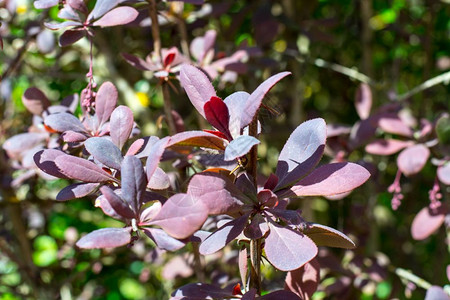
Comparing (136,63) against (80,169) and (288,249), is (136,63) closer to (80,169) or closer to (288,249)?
(80,169)

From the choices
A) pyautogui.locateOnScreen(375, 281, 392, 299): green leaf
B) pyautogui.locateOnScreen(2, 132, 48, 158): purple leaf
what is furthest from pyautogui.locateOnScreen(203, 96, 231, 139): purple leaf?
pyautogui.locateOnScreen(375, 281, 392, 299): green leaf

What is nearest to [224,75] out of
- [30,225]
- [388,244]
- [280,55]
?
[280,55]

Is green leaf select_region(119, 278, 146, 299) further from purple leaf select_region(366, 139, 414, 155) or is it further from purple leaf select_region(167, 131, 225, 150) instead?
purple leaf select_region(167, 131, 225, 150)

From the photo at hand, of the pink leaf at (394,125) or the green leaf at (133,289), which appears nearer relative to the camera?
the pink leaf at (394,125)

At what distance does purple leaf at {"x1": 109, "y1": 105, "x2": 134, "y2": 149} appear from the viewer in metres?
0.77

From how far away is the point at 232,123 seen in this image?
71cm

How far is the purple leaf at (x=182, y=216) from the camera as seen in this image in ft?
1.94

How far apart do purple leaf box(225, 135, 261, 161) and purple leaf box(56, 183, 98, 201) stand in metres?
0.25

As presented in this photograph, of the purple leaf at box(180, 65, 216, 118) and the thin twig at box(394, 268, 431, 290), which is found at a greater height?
the purple leaf at box(180, 65, 216, 118)

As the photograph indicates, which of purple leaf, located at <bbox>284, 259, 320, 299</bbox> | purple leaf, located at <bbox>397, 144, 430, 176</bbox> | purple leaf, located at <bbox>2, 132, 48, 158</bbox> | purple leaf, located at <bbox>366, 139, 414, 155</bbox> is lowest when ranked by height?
purple leaf, located at <bbox>366, 139, 414, 155</bbox>

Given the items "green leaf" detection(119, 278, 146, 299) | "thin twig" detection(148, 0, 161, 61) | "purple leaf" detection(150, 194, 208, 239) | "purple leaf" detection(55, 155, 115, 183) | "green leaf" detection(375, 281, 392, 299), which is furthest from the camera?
"green leaf" detection(119, 278, 146, 299)

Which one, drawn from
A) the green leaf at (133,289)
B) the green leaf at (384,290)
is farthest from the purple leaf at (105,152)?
the green leaf at (133,289)

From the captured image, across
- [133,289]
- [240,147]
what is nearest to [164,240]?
[240,147]

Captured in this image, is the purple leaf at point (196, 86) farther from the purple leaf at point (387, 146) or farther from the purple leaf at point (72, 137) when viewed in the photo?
the purple leaf at point (387, 146)
